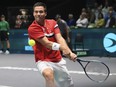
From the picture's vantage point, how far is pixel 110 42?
57.6 feet

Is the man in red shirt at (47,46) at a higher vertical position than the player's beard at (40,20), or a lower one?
lower

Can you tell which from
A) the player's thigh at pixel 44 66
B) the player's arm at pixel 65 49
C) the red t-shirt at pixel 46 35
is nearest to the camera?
the player's arm at pixel 65 49

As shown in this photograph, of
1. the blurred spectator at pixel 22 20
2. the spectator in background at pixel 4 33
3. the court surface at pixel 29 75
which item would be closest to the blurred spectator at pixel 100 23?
the court surface at pixel 29 75

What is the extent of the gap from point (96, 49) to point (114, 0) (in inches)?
179

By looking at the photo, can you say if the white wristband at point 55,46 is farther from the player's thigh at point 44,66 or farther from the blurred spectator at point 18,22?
the blurred spectator at point 18,22

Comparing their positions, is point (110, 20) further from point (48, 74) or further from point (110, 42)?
point (48, 74)

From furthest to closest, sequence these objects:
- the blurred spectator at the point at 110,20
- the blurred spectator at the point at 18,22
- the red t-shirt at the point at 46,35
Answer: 1. the blurred spectator at the point at 18,22
2. the blurred spectator at the point at 110,20
3. the red t-shirt at the point at 46,35

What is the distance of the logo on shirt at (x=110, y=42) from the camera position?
17.5 meters

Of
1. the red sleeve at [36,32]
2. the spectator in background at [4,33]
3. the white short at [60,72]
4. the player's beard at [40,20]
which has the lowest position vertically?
the spectator in background at [4,33]

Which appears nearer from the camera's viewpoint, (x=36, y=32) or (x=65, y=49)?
(x=65, y=49)

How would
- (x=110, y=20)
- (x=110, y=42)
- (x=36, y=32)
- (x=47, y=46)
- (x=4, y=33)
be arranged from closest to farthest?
(x=47, y=46) < (x=36, y=32) < (x=110, y=42) < (x=110, y=20) < (x=4, y=33)

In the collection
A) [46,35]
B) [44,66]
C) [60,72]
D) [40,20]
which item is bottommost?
[60,72]

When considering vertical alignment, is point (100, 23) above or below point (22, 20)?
above

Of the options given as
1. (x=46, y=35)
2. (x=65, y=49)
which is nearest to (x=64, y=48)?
(x=65, y=49)
